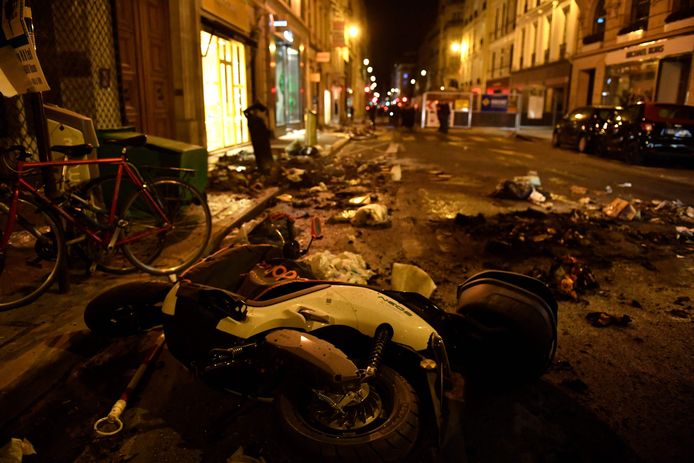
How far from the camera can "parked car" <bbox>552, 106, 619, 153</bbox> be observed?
17734 millimetres

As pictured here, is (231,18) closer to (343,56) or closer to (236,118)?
(236,118)

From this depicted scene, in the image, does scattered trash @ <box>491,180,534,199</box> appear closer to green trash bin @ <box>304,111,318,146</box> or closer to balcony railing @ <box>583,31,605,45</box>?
green trash bin @ <box>304,111,318,146</box>

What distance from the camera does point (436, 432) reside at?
228 centimetres

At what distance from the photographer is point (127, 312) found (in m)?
3.48

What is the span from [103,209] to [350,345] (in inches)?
123

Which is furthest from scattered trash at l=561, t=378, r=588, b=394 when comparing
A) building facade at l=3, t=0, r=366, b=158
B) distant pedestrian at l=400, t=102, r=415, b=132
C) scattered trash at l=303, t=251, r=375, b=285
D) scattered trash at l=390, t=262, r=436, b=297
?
distant pedestrian at l=400, t=102, r=415, b=132

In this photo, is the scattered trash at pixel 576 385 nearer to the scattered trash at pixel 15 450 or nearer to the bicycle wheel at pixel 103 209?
the scattered trash at pixel 15 450

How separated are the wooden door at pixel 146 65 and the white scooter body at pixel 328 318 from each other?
783 centimetres

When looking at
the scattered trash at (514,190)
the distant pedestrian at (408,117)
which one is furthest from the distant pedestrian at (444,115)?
the scattered trash at (514,190)

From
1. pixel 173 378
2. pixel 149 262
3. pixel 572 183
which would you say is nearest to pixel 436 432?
pixel 173 378

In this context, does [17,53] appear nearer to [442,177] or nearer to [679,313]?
[679,313]

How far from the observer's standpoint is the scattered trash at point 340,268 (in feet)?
15.2

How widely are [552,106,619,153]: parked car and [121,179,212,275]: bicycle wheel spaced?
620 inches

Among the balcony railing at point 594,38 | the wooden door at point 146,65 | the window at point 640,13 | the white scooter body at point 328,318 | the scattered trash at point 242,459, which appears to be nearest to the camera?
the scattered trash at point 242,459
